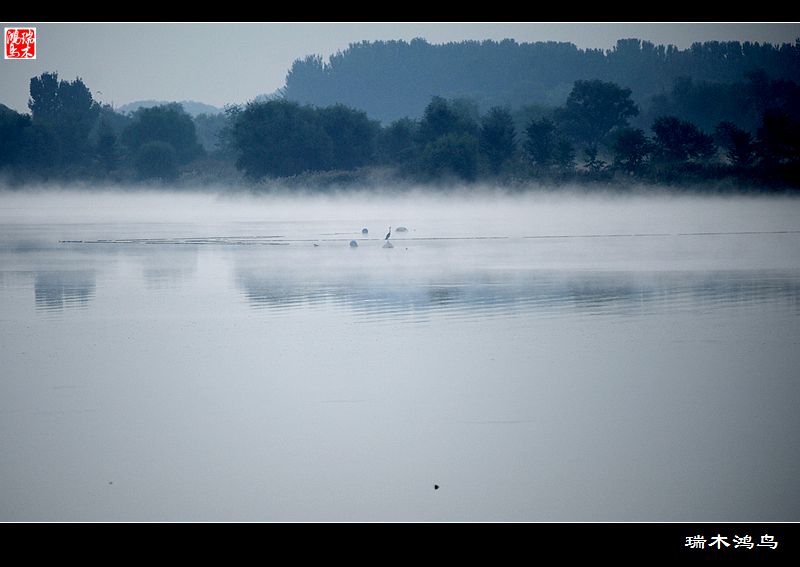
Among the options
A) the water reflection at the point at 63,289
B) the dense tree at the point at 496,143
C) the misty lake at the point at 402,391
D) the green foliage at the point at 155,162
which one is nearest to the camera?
the misty lake at the point at 402,391

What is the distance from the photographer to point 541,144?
39500 mm

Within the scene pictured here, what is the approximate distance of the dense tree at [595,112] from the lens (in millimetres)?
42281

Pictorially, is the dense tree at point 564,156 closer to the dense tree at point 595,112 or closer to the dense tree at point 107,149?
the dense tree at point 595,112

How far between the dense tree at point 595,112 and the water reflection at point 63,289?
32171 millimetres

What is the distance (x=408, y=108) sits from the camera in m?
55.9

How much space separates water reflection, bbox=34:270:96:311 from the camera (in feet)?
32.9

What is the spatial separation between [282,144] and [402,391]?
3728cm

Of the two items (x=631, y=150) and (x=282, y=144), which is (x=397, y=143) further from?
(x=631, y=150)

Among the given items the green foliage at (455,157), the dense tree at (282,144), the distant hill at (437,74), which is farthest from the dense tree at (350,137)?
the distant hill at (437,74)

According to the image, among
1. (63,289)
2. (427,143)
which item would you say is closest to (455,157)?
(427,143)

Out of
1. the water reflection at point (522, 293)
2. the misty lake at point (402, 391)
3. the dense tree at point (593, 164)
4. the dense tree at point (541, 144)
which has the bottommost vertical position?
the misty lake at point (402, 391)

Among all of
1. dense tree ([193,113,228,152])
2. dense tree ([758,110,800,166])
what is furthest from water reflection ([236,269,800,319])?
dense tree ([193,113,228,152])

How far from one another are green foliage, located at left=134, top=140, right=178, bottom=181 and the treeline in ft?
0.16
